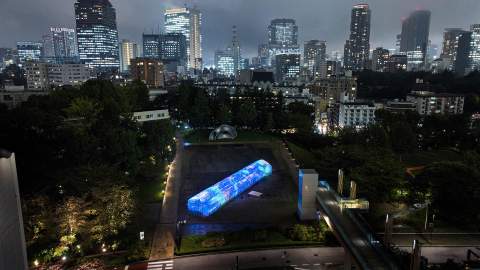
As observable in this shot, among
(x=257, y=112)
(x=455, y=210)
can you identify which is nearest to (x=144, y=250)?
(x=455, y=210)

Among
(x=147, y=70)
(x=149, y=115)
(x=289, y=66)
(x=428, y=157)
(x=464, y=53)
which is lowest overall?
(x=428, y=157)

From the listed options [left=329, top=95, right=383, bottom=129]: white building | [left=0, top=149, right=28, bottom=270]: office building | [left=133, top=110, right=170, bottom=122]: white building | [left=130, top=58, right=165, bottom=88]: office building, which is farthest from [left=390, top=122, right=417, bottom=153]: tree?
[left=130, top=58, right=165, bottom=88]: office building

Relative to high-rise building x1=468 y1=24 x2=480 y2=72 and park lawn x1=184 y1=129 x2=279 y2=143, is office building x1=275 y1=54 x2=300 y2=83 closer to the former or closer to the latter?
high-rise building x1=468 y1=24 x2=480 y2=72

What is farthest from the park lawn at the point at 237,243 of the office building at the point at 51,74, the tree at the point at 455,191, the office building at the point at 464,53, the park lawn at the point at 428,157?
the office building at the point at 464,53

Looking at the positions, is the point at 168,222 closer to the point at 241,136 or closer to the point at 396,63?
the point at 241,136

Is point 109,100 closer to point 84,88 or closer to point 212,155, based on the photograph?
point 84,88

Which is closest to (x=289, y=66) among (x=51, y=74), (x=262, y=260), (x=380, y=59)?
(x=380, y=59)
